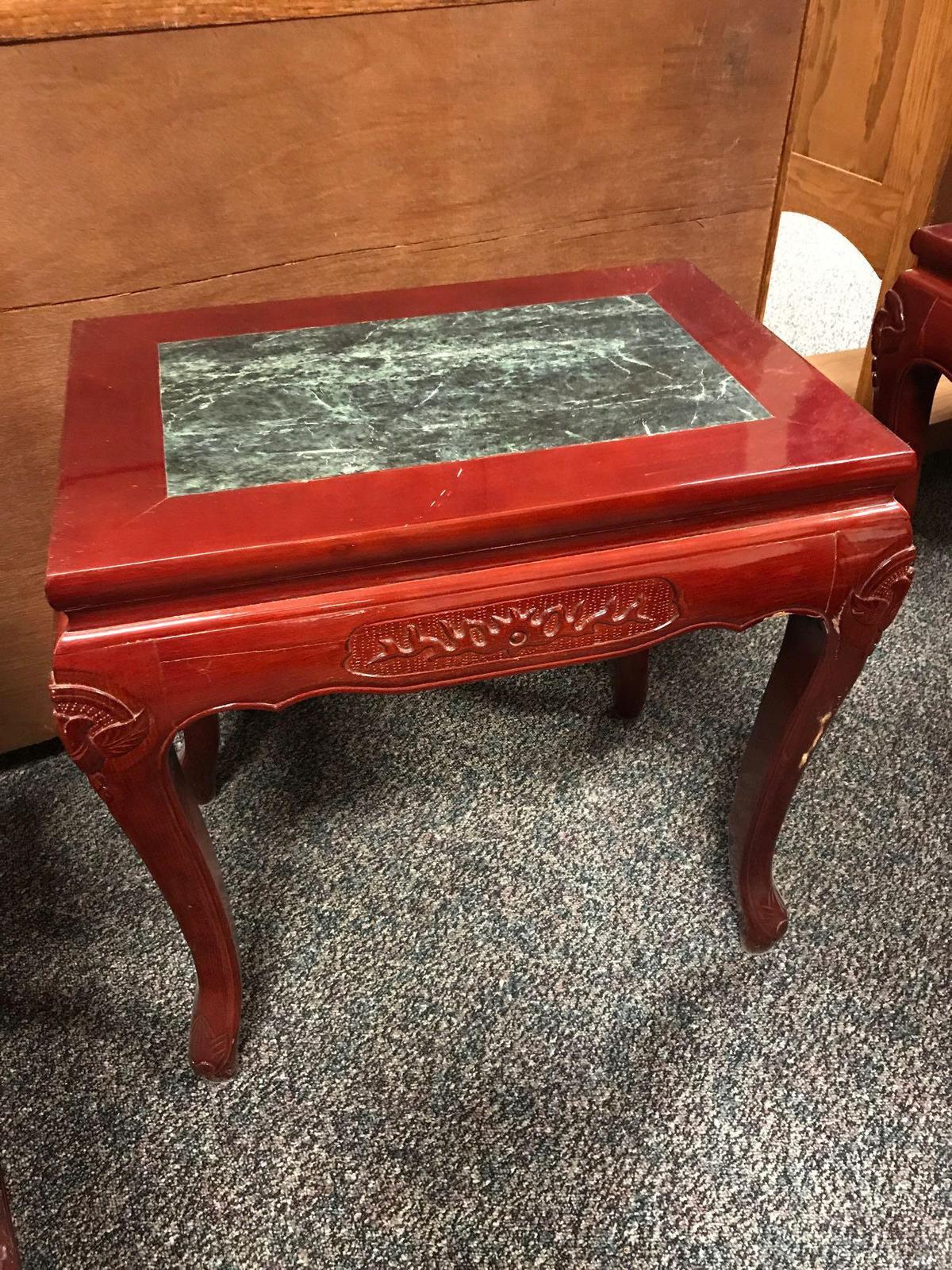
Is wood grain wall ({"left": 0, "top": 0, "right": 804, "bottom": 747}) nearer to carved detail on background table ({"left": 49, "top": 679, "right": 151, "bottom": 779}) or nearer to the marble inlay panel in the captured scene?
the marble inlay panel

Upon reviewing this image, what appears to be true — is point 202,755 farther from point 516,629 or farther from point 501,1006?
point 516,629

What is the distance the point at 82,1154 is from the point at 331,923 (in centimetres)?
31

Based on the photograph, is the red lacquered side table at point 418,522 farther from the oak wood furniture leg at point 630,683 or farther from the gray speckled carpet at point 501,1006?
the oak wood furniture leg at point 630,683

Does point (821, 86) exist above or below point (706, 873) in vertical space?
above

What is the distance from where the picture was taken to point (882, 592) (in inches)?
29.5

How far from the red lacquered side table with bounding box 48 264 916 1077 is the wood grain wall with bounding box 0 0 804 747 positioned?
0.18 meters

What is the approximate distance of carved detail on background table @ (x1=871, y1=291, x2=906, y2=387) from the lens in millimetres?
1204

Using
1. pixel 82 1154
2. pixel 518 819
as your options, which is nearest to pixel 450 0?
pixel 518 819

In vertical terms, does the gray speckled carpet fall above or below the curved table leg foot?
below

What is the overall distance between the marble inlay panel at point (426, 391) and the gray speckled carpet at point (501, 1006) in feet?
1.85

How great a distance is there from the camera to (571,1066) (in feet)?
3.03

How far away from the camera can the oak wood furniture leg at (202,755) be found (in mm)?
1111

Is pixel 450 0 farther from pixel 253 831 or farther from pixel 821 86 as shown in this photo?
pixel 821 86

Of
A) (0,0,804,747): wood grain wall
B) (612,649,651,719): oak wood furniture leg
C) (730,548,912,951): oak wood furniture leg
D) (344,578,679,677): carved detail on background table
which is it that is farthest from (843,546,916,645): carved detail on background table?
(0,0,804,747): wood grain wall
